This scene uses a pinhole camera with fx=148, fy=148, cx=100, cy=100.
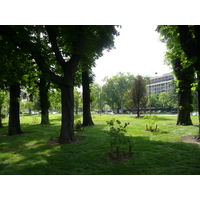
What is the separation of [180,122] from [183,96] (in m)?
2.67

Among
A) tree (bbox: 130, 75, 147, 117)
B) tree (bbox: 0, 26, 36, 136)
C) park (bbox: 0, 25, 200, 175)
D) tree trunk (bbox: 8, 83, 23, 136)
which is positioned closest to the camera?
park (bbox: 0, 25, 200, 175)

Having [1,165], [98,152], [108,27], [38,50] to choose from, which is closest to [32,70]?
[38,50]

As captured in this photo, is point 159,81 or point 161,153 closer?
point 161,153

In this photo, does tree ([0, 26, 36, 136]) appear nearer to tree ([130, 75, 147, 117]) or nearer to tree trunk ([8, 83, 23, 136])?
tree trunk ([8, 83, 23, 136])

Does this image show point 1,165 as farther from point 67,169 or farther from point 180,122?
point 180,122

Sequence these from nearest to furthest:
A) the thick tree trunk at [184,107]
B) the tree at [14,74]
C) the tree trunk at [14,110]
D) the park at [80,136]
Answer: the park at [80,136] → the tree at [14,74] → the tree trunk at [14,110] → the thick tree trunk at [184,107]

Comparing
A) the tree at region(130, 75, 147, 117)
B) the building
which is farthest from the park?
the building

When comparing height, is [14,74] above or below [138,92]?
below

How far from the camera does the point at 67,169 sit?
5.03 m

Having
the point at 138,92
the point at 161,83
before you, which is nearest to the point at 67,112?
the point at 138,92

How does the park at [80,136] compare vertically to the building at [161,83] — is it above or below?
below

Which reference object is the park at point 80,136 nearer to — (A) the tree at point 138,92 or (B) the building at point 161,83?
(A) the tree at point 138,92

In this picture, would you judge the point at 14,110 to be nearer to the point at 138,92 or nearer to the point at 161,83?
the point at 138,92

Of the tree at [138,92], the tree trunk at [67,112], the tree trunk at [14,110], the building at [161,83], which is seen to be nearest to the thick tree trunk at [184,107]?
the tree trunk at [67,112]
